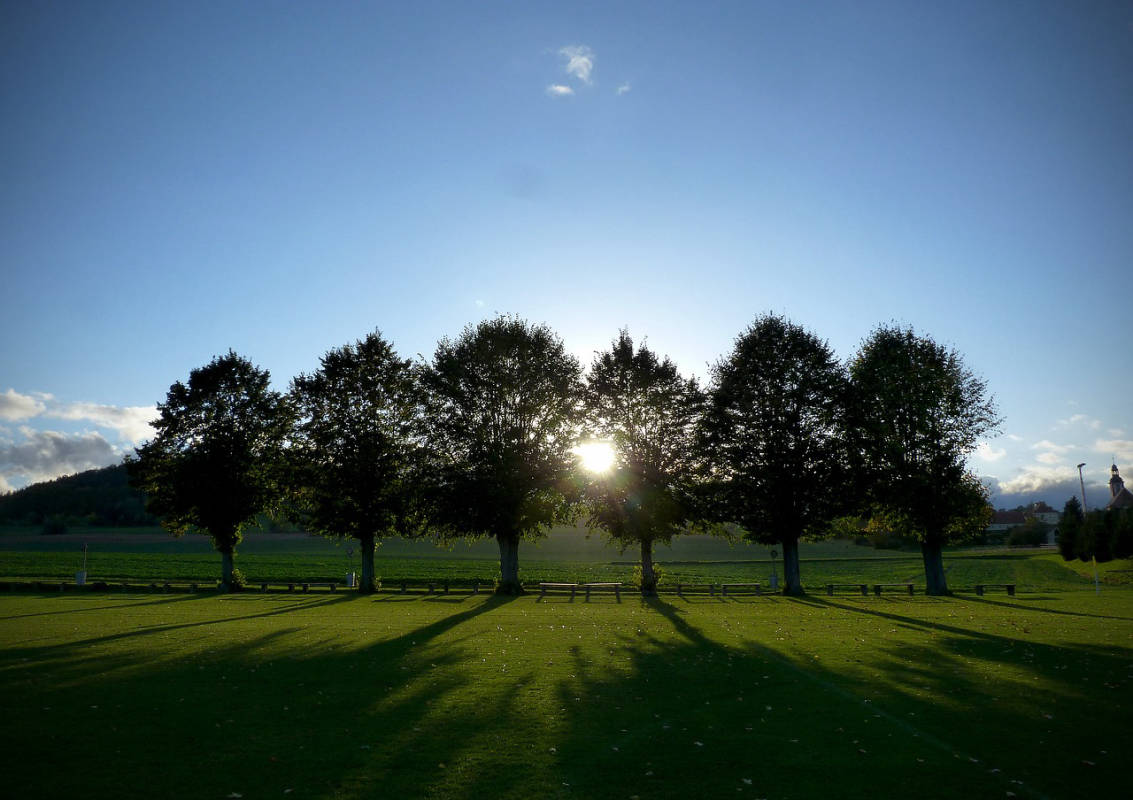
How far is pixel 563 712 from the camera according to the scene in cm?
1361

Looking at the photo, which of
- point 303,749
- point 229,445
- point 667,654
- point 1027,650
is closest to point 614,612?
point 667,654

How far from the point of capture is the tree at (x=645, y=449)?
167 ft

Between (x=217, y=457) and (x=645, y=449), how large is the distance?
1318 inches

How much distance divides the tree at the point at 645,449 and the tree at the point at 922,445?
1206cm

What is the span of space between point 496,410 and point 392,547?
4168 inches

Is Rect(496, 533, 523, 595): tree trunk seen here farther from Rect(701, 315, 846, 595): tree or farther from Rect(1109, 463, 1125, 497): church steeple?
Rect(1109, 463, 1125, 497): church steeple

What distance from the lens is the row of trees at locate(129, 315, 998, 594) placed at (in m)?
48.4

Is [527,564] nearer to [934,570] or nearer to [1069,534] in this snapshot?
[934,570]

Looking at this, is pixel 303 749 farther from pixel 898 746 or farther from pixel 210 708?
pixel 898 746

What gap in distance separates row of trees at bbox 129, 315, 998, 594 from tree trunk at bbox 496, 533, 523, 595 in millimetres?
157

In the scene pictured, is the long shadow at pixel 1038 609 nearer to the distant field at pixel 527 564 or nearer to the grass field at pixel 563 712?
the grass field at pixel 563 712

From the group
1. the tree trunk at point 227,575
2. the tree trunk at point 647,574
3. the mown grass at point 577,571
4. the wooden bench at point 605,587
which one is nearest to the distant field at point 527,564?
the mown grass at point 577,571

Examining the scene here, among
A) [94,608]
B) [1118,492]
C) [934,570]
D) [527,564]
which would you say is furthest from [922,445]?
[1118,492]

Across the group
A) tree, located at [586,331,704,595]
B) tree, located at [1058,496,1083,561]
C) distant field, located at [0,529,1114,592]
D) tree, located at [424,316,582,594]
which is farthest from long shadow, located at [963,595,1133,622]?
tree, located at [1058,496,1083,561]
